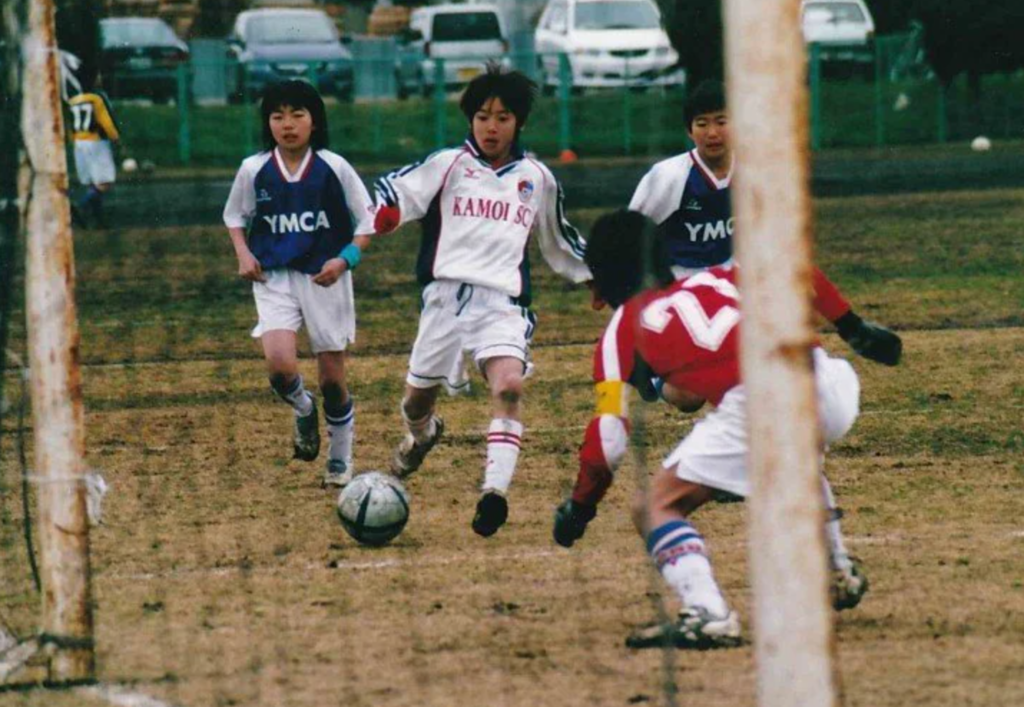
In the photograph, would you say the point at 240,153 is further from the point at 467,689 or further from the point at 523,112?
the point at 467,689

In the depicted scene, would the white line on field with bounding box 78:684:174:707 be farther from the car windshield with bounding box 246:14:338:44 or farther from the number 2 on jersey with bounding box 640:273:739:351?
the car windshield with bounding box 246:14:338:44

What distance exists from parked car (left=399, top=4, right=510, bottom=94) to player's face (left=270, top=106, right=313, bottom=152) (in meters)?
24.2

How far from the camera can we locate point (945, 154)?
3086 cm

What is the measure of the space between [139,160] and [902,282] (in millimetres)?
18446

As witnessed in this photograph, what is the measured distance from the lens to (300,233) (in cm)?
921

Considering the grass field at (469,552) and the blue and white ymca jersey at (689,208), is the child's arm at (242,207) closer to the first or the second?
the grass field at (469,552)

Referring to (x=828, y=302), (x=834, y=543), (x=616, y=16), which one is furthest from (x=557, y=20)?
(x=834, y=543)

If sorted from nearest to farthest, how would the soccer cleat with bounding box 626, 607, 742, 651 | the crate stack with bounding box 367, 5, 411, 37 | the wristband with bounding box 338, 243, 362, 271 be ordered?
the soccer cleat with bounding box 626, 607, 742, 651
the wristband with bounding box 338, 243, 362, 271
the crate stack with bounding box 367, 5, 411, 37

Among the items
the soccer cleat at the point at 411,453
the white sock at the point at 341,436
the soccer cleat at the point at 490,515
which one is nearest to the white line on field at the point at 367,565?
the soccer cleat at the point at 490,515

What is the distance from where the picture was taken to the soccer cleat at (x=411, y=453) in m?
9.07

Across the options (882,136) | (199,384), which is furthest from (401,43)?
(199,384)

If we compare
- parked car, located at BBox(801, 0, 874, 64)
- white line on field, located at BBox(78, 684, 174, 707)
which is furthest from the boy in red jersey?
parked car, located at BBox(801, 0, 874, 64)

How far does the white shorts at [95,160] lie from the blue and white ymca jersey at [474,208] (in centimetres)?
1337

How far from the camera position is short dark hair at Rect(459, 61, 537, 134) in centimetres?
851
